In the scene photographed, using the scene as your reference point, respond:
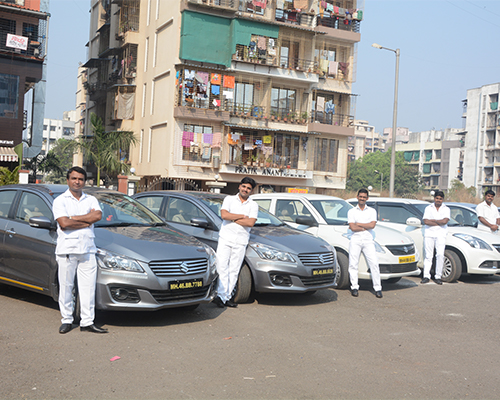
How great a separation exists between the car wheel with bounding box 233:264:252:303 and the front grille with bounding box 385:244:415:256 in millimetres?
3159

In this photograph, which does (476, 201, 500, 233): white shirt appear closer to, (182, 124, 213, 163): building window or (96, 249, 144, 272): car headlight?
(96, 249, 144, 272): car headlight

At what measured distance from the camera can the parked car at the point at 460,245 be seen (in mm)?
11883

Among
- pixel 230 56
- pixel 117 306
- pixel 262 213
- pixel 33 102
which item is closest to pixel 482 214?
pixel 262 213

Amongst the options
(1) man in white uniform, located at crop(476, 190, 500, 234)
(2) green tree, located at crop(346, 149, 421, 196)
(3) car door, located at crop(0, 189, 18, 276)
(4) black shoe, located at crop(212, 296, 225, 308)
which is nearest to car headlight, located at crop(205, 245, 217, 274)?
(4) black shoe, located at crop(212, 296, 225, 308)

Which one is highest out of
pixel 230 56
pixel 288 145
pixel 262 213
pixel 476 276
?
pixel 230 56

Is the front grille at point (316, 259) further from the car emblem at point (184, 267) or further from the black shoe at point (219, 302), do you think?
the car emblem at point (184, 267)

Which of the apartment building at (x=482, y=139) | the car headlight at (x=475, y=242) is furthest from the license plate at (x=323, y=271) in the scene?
the apartment building at (x=482, y=139)

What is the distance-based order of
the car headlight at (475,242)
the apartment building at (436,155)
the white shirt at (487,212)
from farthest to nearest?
the apartment building at (436,155) → the white shirt at (487,212) → the car headlight at (475,242)

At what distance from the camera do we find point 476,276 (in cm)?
1370

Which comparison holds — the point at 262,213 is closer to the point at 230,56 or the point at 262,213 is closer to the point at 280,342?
the point at 280,342

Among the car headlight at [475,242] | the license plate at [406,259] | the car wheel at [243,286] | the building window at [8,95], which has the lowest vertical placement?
the car wheel at [243,286]

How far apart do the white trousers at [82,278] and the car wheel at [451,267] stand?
818cm

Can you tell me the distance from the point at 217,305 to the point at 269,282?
0.82 metres

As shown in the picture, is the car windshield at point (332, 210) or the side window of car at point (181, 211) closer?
the side window of car at point (181, 211)
